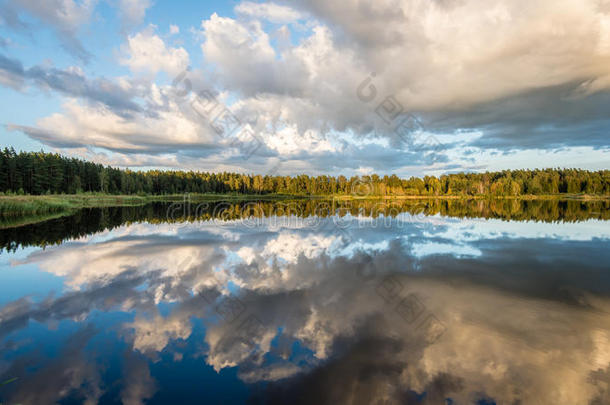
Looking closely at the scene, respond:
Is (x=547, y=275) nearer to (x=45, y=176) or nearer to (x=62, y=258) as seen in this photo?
(x=62, y=258)

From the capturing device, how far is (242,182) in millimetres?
157750

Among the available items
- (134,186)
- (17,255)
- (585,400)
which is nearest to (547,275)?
(585,400)

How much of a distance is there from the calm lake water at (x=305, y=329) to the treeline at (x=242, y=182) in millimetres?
64347

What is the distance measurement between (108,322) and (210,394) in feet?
14.3

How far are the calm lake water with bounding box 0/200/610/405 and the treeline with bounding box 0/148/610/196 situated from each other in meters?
64.3

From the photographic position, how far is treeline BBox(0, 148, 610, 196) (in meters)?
81.8

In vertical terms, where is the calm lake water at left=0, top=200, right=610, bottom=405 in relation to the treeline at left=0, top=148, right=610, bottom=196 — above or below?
below

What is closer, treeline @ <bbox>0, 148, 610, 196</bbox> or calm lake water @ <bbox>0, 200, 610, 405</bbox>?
calm lake water @ <bbox>0, 200, 610, 405</bbox>

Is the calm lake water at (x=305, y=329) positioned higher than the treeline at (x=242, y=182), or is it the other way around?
the treeline at (x=242, y=182)

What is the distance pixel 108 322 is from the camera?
24.1 ft

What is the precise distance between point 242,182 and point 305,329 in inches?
6115

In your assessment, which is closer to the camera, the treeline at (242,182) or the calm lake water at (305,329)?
the calm lake water at (305,329)

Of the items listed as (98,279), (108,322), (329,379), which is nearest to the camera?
(329,379)

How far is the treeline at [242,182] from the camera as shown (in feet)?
268
